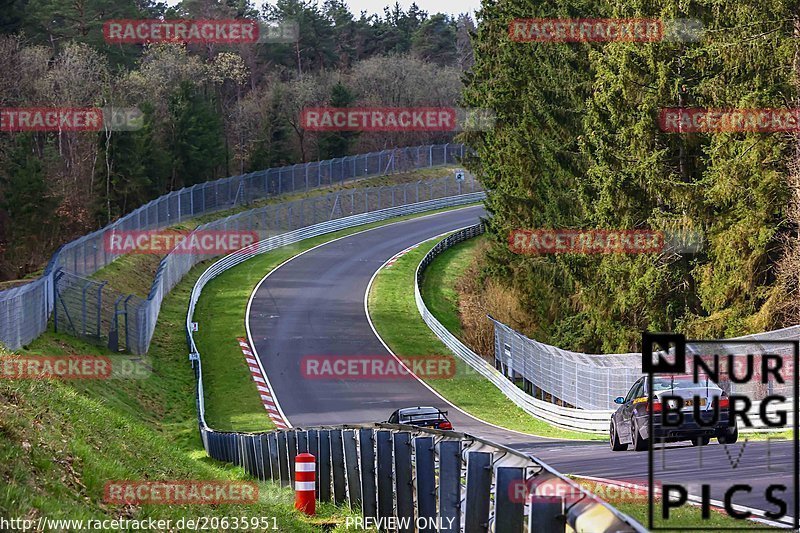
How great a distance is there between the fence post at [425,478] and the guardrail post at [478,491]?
5.13 feet

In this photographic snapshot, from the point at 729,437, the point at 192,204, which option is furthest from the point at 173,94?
the point at 729,437

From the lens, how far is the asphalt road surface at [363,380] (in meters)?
16.5

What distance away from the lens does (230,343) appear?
53.2 m

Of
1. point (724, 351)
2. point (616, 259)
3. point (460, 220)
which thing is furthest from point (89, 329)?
point (460, 220)

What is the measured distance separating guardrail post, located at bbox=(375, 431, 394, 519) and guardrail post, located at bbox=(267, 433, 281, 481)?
5603mm

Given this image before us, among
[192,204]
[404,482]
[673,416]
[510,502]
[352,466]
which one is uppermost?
[510,502]

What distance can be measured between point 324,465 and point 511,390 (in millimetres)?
29381

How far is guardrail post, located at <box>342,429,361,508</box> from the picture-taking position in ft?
45.5
